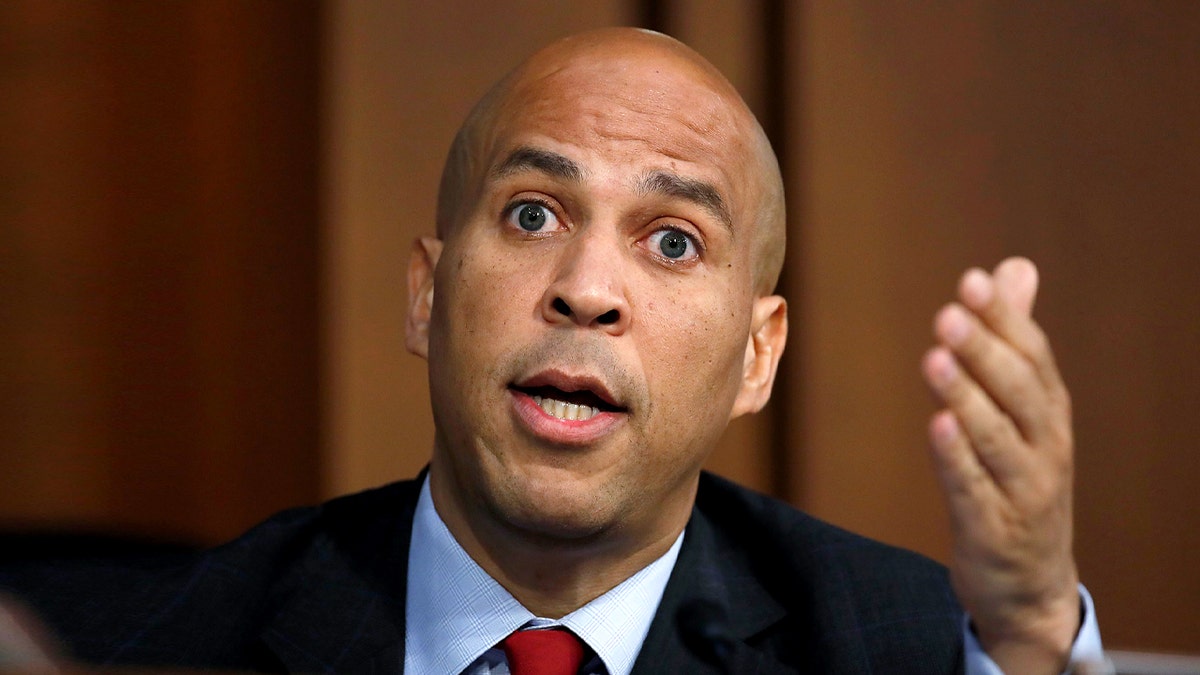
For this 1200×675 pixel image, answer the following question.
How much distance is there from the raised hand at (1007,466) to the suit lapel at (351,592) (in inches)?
25.5

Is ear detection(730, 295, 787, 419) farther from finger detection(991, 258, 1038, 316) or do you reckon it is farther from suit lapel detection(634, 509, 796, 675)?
finger detection(991, 258, 1038, 316)

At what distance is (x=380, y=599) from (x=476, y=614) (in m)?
0.13

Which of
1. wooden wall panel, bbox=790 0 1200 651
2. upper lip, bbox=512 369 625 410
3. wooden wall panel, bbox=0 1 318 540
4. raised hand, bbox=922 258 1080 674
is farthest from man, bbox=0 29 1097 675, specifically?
wooden wall panel, bbox=0 1 318 540

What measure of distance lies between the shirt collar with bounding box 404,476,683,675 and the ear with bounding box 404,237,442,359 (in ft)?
0.73

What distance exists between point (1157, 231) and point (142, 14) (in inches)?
71.0

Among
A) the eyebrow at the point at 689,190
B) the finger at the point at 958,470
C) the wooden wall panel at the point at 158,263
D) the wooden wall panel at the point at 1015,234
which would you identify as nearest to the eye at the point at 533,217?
the eyebrow at the point at 689,190

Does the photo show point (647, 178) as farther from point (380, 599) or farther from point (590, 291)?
point (380, 599)

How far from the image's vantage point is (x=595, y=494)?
1264mm

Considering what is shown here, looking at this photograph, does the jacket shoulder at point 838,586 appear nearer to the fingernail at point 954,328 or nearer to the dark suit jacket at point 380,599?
the dark suit jacket at point 380,599

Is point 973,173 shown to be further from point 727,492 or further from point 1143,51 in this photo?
point 727,492

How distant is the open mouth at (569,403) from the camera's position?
126cm

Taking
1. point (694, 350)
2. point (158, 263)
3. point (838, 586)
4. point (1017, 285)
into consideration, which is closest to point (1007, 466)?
point (1017, 285)

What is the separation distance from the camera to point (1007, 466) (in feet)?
3.25

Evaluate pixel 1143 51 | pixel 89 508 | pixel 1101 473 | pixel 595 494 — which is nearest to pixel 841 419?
pixel 1101 473
